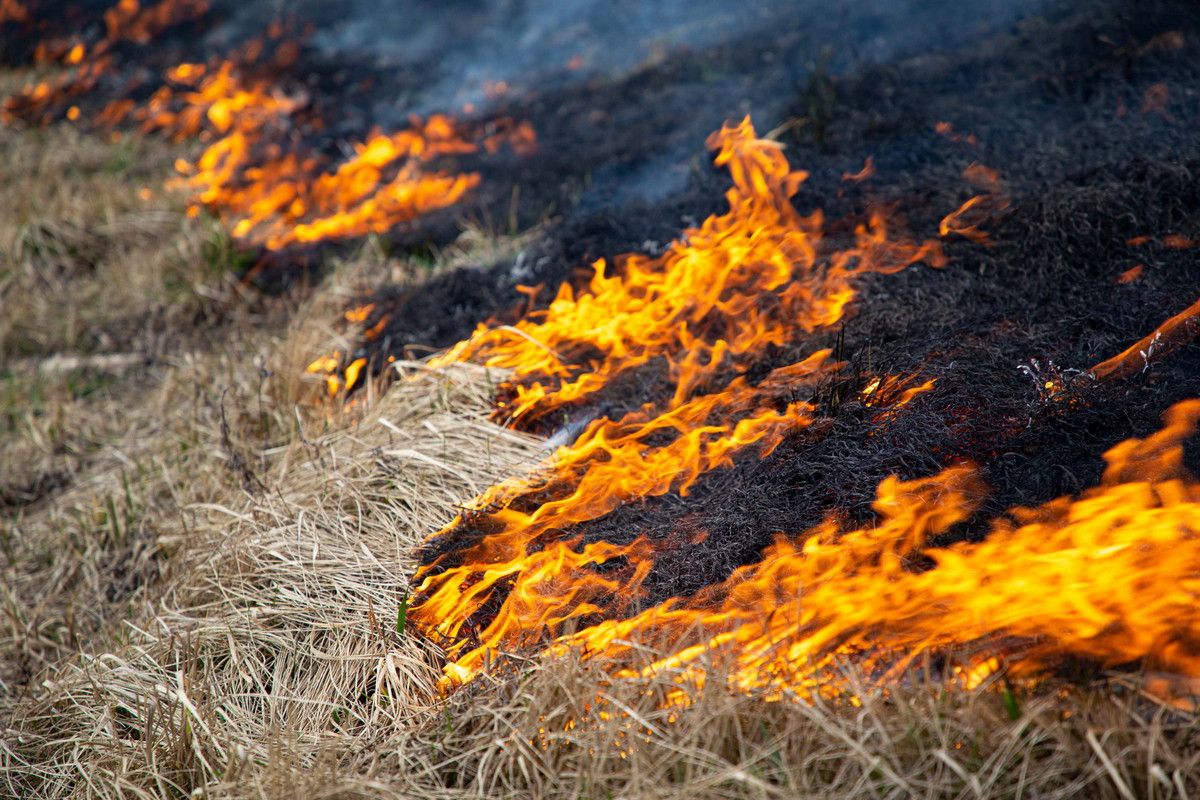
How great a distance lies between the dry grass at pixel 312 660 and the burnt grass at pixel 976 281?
1.57ft

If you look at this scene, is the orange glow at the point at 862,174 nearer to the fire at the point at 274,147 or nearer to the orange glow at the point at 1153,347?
the orange glow at the point at 1153,347

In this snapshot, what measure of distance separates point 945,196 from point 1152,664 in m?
2.47

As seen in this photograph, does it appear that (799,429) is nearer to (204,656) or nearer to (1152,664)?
(1152,664)

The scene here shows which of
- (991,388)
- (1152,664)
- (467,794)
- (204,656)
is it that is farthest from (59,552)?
(1152,664)

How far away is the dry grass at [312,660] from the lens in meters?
1.82

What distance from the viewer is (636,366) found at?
3676mm

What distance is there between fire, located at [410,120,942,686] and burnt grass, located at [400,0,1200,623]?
91mm

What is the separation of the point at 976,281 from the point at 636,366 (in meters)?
1.38

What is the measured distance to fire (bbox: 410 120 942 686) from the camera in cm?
268

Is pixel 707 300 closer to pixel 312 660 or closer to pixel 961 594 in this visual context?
pixel 961 594

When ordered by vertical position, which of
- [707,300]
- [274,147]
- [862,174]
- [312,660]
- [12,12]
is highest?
[12,12]

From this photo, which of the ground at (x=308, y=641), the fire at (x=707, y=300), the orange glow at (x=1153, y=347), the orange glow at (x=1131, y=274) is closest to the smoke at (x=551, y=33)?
the fire at (x=707, y=300)

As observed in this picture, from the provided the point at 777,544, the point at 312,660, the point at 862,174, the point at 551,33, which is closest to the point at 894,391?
the point at 777,544

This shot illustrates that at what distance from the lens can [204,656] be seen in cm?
277
